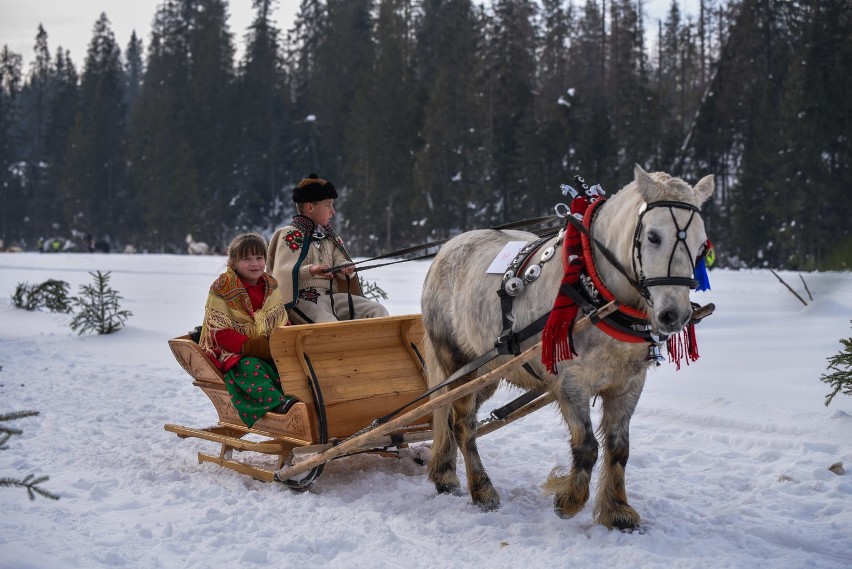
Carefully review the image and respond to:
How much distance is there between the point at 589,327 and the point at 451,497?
58.5 inches

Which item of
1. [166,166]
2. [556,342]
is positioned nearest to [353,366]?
[556,342]

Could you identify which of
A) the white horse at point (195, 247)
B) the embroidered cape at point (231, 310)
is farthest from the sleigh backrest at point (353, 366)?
the white horse at point (195, 247)

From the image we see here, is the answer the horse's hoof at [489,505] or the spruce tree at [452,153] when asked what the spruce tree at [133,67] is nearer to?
the spruce tree at [452,153]

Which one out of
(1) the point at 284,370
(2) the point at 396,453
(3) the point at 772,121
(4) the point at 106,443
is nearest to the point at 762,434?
(2) the point at 396,453

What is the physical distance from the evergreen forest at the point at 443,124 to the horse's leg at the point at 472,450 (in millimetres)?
15954

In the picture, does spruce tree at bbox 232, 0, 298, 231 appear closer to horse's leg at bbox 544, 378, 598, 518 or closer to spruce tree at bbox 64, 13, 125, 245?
spruce tree at bbox 64, 13, 125, 245

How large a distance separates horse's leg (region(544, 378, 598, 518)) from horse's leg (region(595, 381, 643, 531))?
0.39 ft

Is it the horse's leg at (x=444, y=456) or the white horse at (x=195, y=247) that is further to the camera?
the white horse at (x=195, y=247)

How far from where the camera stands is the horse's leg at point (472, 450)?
16.1ft

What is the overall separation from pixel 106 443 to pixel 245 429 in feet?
4.08

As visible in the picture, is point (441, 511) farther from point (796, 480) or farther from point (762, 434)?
point (762, 434)

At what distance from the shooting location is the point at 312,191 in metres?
6.23

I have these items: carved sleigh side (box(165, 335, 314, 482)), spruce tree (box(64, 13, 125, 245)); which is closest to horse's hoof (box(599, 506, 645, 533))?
carved sleigh side (box(165, 335, 314, 482))

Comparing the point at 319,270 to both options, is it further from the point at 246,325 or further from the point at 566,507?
the point at 566,507
